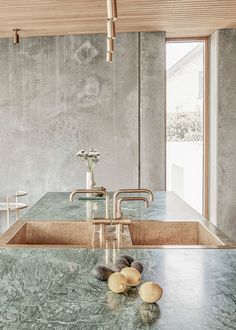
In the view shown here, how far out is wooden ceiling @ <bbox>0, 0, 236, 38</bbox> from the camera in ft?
13.3

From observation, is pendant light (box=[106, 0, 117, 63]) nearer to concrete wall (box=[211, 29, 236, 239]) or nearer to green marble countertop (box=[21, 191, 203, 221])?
green marble countertop (box=[21, 191, 203, 221])

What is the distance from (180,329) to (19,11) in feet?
13.2

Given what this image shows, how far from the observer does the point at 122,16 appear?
4551 millimetres

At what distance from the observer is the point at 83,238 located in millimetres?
2602

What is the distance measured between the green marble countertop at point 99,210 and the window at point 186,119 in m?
2.22

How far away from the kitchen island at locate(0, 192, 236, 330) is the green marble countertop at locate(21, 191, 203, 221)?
82 cm

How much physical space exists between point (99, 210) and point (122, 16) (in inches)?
100

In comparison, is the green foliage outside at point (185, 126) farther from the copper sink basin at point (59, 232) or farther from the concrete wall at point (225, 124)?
the copper sink basin at point (59, 232)

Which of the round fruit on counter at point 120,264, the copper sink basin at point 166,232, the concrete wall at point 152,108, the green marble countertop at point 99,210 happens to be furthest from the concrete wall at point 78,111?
the round fruit on counter at point 120,264

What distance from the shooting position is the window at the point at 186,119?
18.6ft

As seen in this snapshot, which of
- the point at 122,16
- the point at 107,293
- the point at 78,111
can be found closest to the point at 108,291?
the point at 107,293

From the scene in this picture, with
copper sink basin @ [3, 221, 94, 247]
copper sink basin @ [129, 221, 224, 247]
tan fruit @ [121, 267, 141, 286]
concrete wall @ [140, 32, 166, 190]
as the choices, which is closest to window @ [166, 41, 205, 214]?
concrete wall @ [140, 32, 166, 190]

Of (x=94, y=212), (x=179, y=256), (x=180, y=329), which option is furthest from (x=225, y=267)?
(x=94, y=212)

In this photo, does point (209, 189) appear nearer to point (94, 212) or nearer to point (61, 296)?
point (94, 212)
